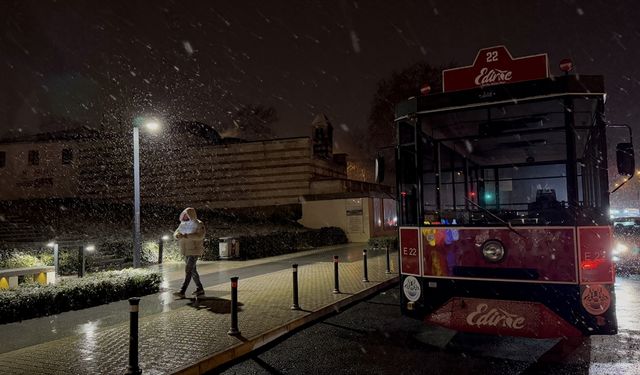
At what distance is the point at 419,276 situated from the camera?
6297 mm

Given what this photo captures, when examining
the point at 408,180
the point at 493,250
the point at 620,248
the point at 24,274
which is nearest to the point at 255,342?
the point at 408,180

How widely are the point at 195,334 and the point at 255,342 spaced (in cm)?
94

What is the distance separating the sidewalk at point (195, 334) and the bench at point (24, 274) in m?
2.61

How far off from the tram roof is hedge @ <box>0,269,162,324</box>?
682cm

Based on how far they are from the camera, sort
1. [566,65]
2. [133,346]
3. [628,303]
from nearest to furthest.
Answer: [133,346] → [566,65] → [628,303]

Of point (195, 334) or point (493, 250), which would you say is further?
point (195, 334)

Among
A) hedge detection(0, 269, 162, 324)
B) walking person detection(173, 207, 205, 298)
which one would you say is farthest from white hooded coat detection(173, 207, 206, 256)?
hedge detection(0, 269, 162, 324)

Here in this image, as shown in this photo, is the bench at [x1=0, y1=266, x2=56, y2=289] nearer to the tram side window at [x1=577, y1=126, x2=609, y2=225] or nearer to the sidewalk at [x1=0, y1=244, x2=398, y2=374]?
the sidewalk at [x1=0, y1=244, x2=398, y2=374]

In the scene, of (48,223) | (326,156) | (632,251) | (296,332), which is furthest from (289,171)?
(296,332)

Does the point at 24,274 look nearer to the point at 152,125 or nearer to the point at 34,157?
the point at 152,125

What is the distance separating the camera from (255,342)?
253 inches

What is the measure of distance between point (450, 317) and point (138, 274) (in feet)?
23.7

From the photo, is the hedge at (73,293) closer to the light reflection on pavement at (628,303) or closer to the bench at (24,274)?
the bench at (24,274)

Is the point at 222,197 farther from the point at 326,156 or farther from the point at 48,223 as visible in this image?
the point at 48,223
